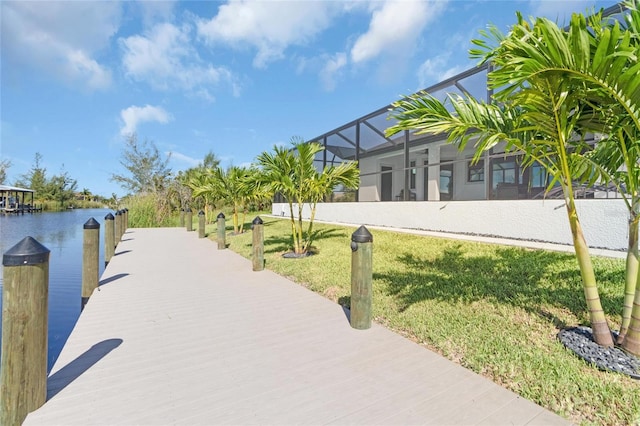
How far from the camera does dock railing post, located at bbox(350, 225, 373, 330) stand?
11.0 ft

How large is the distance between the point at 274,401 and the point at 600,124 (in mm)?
3895

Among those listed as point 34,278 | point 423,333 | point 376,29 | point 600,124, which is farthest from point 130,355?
point 376,29

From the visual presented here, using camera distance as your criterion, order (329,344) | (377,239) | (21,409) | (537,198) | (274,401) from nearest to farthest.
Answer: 1. (21,409)
2. (274,401)
3. (329,344)
4. (537,198)
5. (377,239)

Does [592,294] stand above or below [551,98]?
below

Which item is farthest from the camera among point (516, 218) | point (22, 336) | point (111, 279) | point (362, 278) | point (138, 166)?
point (138, 166)

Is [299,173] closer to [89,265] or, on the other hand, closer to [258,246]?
[258,246]

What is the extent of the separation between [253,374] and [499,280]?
13.8 feet

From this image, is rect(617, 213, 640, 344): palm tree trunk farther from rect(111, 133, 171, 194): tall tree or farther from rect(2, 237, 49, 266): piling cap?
rect(111, 133, 171, 194): tall tree

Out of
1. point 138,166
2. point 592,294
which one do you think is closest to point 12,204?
point 138,166

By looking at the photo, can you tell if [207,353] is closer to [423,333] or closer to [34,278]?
[34,278]

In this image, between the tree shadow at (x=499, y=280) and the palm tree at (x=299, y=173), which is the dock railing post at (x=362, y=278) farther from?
the palm tree at (x=299, y=173)

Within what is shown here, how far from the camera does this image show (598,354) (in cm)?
257

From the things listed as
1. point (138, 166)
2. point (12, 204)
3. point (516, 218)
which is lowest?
point (516, 218)

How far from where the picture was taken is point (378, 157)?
47.3ft
